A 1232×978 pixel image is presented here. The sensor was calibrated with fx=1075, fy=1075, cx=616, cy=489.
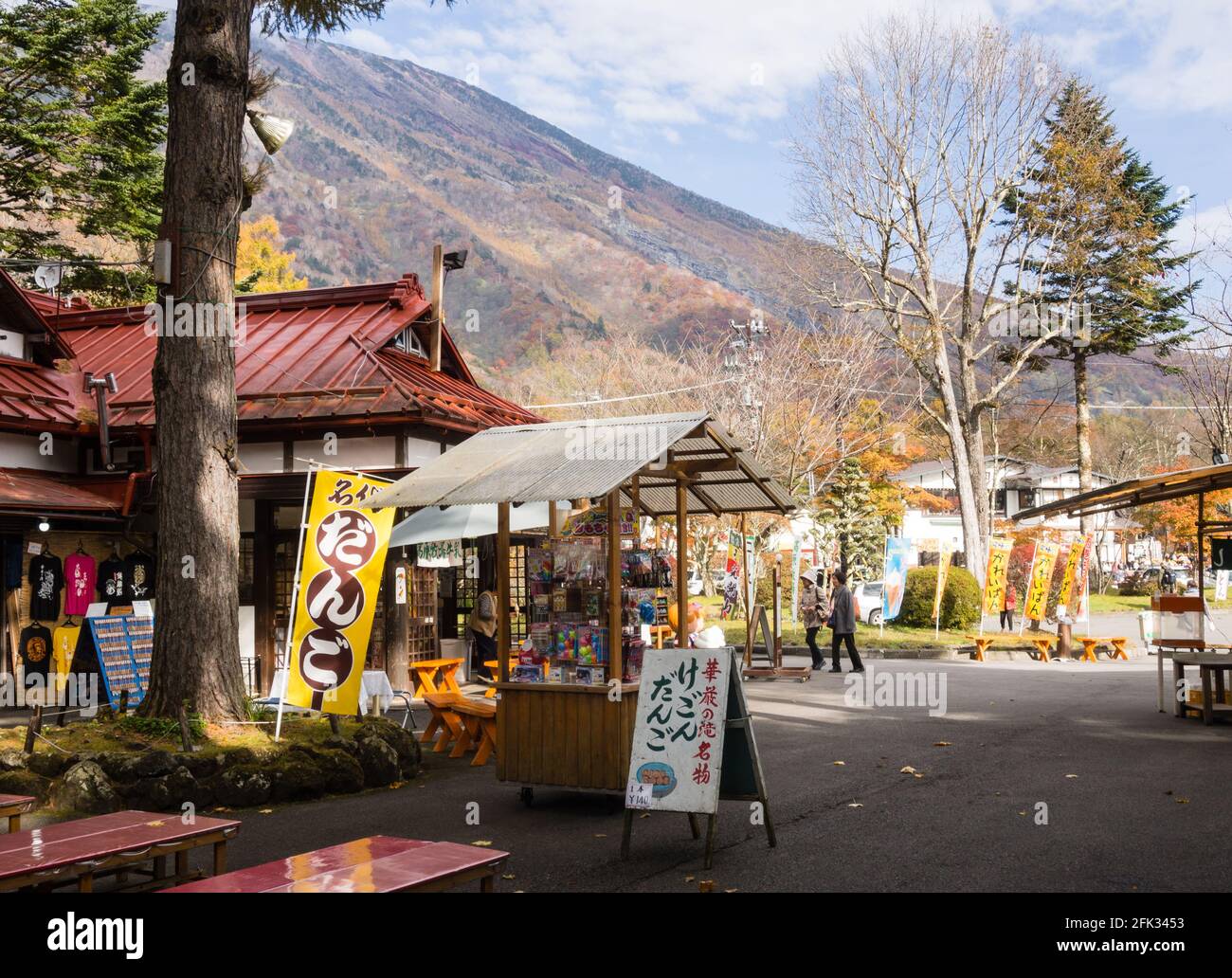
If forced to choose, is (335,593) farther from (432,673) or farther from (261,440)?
(261,440)

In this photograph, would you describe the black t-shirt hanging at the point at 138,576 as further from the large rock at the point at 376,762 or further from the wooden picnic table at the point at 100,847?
the wooden picnic table at the point at 100,847

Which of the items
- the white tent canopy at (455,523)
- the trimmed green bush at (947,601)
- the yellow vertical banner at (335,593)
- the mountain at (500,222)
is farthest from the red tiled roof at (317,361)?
the mountain at (500,222)

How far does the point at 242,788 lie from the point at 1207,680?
11.1 meters

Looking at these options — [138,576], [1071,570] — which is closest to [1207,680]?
[1071,570]

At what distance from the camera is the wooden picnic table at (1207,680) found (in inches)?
517

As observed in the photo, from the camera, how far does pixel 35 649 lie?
1591 cm

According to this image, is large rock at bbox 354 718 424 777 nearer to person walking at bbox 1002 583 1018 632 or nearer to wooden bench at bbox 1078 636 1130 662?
wooden bench at bbox 1078 636 1130 662

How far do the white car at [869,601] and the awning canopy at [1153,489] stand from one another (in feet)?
65.9

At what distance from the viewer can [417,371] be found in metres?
A: 18.9

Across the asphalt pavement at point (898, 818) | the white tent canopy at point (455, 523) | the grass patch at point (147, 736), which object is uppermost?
the white tent canopy at point (455, 523)

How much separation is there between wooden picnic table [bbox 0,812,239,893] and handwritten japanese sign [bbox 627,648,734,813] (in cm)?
268
